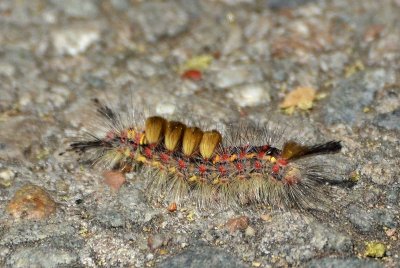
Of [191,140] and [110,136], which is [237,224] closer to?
[191,140]

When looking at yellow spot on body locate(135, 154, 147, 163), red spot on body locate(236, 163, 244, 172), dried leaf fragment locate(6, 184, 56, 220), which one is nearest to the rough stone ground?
dried leaf fragment locate(6, 184, 56, 220)

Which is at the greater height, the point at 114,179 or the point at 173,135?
the point at 173,135

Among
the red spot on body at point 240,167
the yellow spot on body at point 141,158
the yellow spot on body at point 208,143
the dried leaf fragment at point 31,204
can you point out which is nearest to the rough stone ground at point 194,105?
the dried leaf fragment at point 31,204

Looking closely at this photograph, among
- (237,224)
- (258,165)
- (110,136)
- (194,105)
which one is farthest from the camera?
(194,105)

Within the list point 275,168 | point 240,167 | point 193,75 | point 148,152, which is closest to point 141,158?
point 148,152

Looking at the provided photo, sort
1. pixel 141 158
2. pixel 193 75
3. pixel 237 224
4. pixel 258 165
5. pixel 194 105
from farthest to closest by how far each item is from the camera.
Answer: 1. pixel 193 75
2. pixel 194 105
3. pixel 141 158
4. pixel 258 165
5. pixel 237 224

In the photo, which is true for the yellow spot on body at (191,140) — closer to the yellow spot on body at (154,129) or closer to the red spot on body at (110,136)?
the yellow spot on body at (154,129)

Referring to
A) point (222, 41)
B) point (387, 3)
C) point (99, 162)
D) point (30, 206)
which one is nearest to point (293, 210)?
point (99, 162)
